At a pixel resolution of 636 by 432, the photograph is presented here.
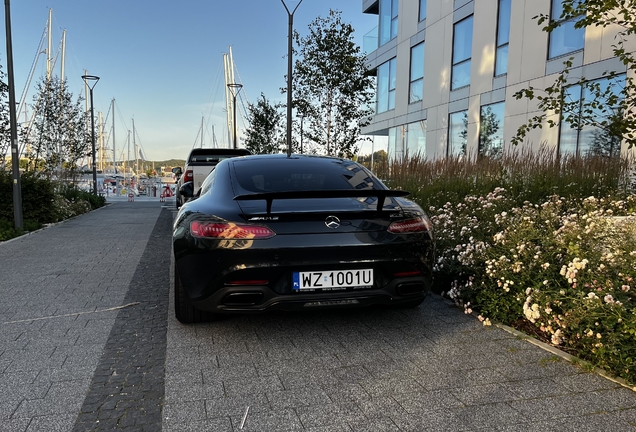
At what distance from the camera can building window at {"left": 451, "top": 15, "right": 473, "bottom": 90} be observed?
57.0ft

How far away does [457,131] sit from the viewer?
58.6 feet

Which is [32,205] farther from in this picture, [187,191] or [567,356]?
[567,356]

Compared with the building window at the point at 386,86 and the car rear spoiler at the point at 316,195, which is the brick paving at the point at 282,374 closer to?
the car rear spoiler at the point at 316,195

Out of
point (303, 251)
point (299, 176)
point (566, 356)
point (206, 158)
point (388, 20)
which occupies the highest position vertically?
point (388, 20)

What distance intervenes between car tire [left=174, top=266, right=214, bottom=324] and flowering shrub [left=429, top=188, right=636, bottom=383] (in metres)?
2.20

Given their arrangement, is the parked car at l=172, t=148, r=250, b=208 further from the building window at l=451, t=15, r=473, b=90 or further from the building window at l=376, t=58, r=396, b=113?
the building window at l=376, t=58, r=396, b=113

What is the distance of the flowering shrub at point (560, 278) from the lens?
3055mm

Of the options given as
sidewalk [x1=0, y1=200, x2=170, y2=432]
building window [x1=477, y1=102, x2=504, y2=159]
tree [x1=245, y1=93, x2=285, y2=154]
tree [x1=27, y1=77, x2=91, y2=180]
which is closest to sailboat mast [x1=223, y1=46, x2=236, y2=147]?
tree [x1=245, y1=93, x2=285, y2=154]

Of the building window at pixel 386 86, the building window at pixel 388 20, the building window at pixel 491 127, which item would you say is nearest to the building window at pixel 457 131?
the building window at pixel 491 127

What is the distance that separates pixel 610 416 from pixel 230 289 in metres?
2.30

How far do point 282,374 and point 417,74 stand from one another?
19986 mm

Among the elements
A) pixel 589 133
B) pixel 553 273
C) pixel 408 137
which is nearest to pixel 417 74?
pixel 408 137

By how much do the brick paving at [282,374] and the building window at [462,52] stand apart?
1463cm

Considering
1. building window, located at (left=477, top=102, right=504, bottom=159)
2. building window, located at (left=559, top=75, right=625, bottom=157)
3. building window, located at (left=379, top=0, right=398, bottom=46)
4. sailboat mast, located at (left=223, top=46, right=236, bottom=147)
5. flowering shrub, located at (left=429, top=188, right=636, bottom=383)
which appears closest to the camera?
flowering shrub, located at (left=429, top=188, right=636, bottom=383)
